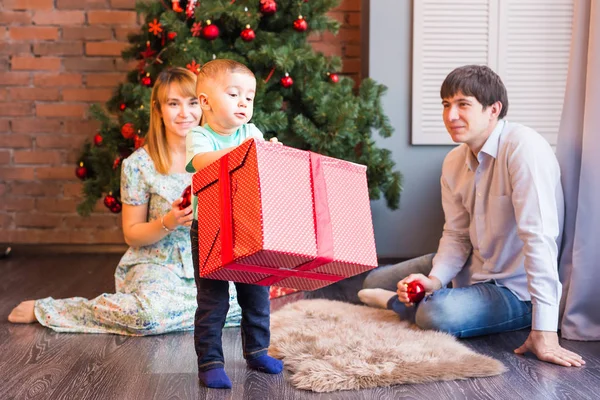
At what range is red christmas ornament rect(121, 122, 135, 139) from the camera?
309cm

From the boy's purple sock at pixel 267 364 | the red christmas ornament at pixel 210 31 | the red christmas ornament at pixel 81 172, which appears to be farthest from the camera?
the red christmas ornament at pixel 81 172

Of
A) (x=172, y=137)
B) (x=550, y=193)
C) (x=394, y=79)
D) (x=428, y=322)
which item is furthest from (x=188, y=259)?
(x=394, y=79)

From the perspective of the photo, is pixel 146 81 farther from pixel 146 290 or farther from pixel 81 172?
pixel 146 290

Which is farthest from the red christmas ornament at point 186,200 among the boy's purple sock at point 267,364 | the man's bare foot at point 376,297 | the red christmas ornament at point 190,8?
the red christmas ornament at point 190,8

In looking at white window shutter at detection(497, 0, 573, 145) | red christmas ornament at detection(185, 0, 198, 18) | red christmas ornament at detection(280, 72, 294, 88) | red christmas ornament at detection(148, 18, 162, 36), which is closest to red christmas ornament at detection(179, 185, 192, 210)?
red christmas ornament at detection(280, 72, 294, 88)

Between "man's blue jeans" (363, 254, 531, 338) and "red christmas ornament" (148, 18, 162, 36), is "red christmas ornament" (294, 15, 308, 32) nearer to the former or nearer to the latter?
"red christmas ornament" (148, 18, 162, 36)

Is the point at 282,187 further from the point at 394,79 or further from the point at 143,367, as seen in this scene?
the point at 394,79

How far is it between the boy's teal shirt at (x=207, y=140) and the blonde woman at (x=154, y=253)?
0.53 meters

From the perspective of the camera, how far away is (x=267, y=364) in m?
1.88

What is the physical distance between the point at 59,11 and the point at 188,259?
85.3 inches

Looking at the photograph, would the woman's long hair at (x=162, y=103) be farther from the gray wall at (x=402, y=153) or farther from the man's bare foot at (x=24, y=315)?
the gray wall at (x=402, y=153)

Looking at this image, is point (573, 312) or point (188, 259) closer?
point (573, 312)

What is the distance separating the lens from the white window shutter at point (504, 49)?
3.52 m

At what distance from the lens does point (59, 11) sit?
4020mm
